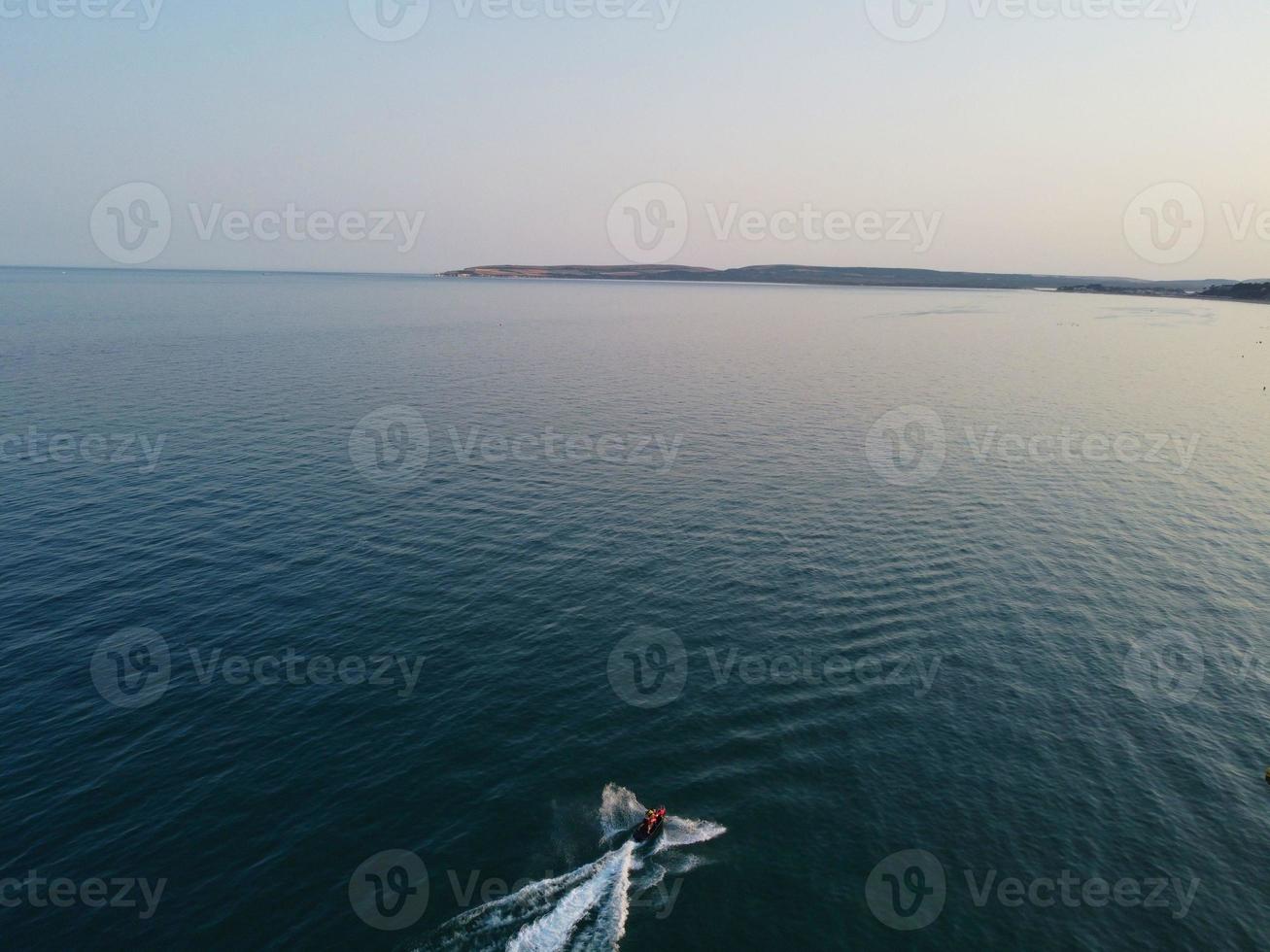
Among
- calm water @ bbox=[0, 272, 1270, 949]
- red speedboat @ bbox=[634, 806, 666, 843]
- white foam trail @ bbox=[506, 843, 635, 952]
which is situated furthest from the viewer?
red speedboat @ bbox=[634, 806, 666, 843]

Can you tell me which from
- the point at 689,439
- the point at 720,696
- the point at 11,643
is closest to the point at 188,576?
the point at 11,643

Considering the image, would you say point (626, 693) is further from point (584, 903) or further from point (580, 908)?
point (580, 908)

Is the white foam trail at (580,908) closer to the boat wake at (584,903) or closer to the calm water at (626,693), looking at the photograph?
the boat wake at (584,903)

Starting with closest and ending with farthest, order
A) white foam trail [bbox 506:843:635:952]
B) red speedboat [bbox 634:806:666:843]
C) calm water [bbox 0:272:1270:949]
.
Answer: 1. white foam trail [bbox 506:843:635:952]
2. calm water [bbox 0:272:1270:949]
3. red speedboat [bbox 634:806:666:843]

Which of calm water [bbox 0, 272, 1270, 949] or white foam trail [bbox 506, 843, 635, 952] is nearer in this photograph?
white foam trail [bbox 506, 843, 635, 952]

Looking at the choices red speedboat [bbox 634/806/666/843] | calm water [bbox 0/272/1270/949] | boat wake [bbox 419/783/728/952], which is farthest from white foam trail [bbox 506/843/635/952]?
red speedboat [bbox 634/806/666/843]

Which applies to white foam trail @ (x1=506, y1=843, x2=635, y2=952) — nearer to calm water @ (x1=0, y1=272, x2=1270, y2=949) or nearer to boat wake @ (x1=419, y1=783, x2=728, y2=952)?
boat wake @ (x1=419, y1=783, x2=728, y2=952)

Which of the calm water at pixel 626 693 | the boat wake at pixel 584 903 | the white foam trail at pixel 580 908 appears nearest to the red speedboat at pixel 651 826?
the boat wake at pixel 584 903
